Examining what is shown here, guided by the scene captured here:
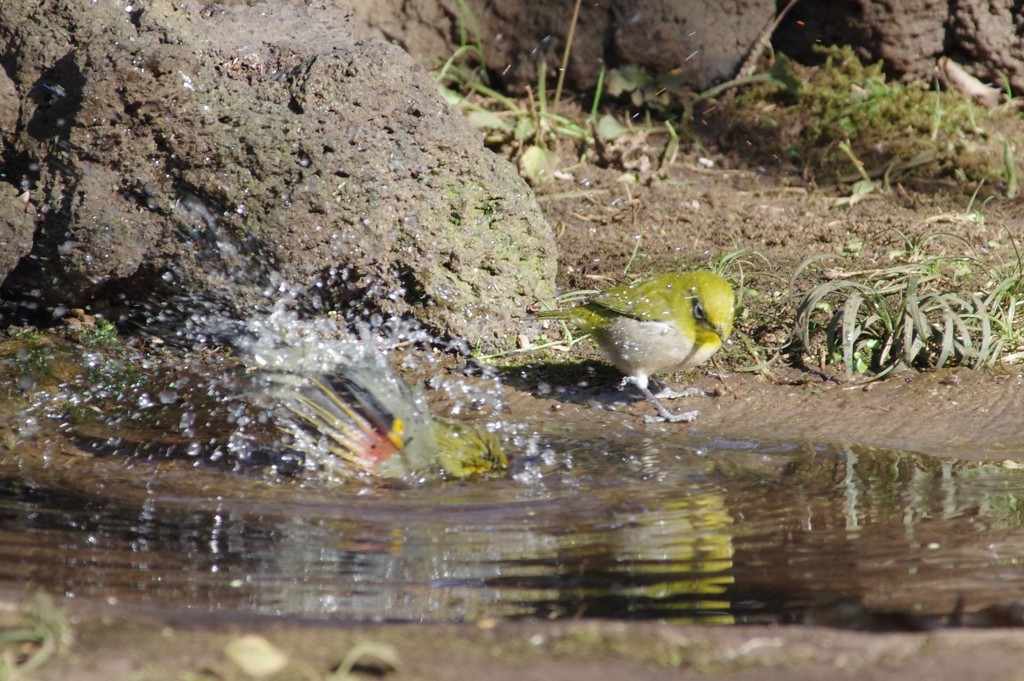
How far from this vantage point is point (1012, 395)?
5.00 m

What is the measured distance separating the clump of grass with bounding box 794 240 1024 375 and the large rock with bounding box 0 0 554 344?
165 centimetres

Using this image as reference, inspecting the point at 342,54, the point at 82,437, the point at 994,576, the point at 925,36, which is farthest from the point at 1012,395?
the point at 925,36

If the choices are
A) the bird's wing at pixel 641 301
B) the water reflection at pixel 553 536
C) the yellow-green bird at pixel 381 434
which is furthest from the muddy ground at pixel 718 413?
the yellow-green bird at pixel 381 434

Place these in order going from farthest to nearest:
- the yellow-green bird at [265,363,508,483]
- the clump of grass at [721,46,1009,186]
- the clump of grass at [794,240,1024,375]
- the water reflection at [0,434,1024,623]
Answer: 1. the clump of grass at [721,46,1009,186]
2. the clump of grass at [794,240,1024,375]
3. the yellow-green bird at [265,363,508,483]
4. the water reflection at [0,434,1024,623]

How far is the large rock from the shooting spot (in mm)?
5309

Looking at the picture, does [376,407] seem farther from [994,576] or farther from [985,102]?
[985,102]

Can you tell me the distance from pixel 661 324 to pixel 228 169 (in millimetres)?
2119

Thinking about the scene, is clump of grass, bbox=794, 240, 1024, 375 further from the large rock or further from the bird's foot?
the large rock

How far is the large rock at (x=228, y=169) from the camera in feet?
17.4

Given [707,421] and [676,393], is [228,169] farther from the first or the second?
[707,421]

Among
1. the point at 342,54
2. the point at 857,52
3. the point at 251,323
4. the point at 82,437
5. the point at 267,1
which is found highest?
the point at 857,52

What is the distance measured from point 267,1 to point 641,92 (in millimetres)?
3491

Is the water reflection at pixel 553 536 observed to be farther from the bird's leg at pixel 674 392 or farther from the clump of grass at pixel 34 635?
the bird's leg at pixel 674 392

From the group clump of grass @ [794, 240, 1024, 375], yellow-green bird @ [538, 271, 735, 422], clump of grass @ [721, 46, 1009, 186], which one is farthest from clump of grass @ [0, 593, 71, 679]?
clump of grass @ [721, 46, 1009, 186]
